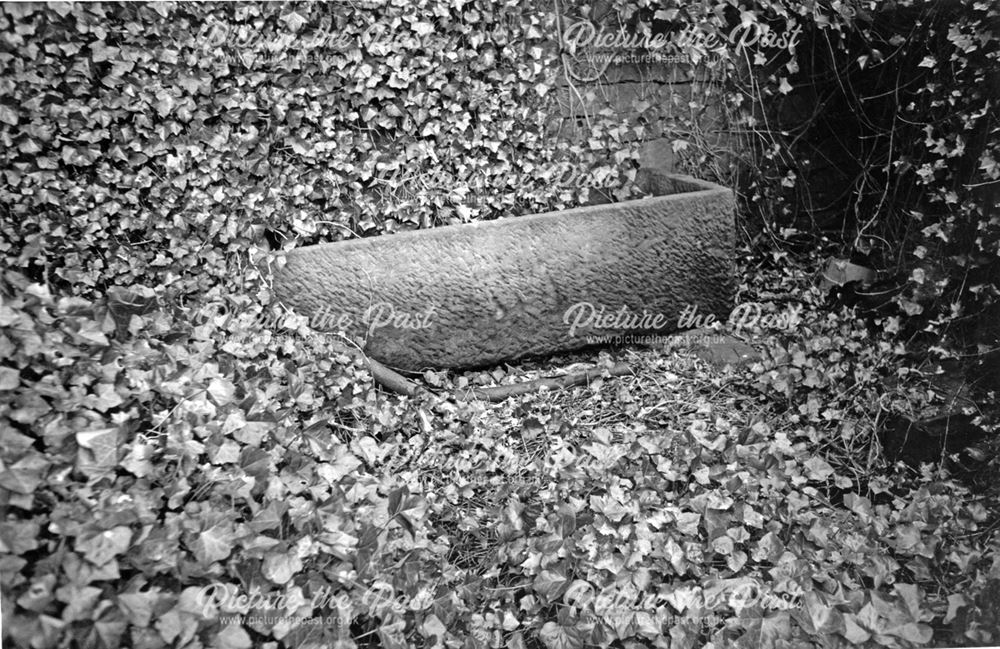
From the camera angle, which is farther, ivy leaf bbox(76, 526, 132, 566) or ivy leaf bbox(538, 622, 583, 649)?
ivy leaf bbox(538, 622, 583, 649)

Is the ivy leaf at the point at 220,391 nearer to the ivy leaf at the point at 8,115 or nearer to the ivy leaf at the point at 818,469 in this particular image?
the ivy leaf at the point at 8,115

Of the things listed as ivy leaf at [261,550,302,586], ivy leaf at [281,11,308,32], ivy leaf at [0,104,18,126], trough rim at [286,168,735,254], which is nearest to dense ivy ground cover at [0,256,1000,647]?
ivy leaf at [261,550,302,586]

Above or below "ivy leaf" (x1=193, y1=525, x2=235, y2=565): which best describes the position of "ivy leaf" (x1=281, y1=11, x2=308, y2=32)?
above

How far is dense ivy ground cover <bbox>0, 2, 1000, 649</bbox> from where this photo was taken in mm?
1347

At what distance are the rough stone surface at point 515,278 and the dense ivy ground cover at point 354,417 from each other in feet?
0.49

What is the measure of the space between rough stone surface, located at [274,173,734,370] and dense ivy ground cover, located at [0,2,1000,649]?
0.15 m

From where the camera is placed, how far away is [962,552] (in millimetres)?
1885

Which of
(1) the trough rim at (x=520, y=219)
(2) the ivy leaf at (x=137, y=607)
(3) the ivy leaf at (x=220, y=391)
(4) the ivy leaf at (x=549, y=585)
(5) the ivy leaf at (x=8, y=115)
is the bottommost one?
(4) the ivy leaf at (x=549, y=585)

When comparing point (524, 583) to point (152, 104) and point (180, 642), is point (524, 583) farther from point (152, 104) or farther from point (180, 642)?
point (152, 104)

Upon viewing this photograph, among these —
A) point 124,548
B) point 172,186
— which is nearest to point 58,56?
point 172,186

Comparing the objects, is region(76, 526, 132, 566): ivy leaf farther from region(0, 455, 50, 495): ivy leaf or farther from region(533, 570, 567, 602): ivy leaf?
region(533, 570, 567, 602): ivy leaf

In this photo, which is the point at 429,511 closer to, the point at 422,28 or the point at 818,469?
the point at 818,469

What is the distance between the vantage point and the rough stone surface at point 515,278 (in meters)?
2.43

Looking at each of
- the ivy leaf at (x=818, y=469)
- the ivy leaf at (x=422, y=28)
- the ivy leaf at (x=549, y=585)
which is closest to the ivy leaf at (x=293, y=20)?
the ivy leaf at (x=422, y=28)
